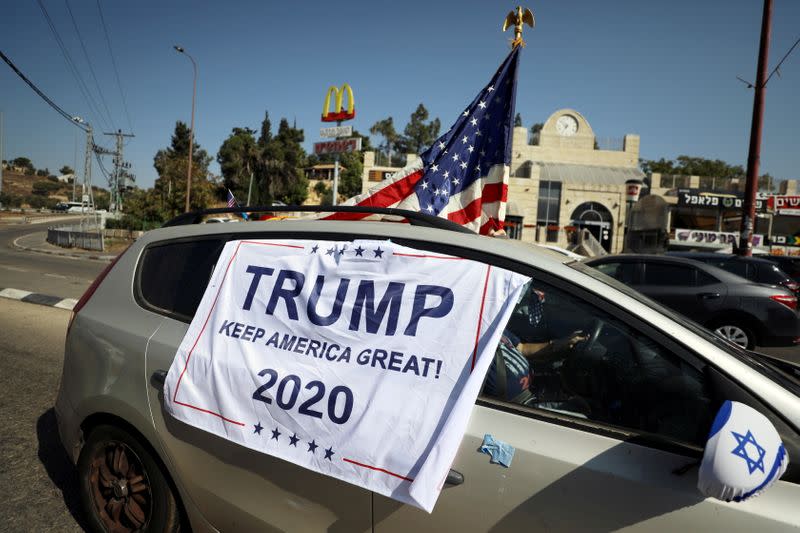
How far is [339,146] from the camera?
25.0 m

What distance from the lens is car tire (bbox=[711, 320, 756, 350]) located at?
24.4 ft

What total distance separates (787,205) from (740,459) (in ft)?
122

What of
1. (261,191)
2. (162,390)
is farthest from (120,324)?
(261,191)

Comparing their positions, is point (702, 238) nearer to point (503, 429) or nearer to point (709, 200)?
point (709, 200)

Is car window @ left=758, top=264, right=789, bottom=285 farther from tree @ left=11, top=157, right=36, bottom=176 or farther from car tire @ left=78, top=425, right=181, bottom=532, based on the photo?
tree @ left=11, top=157, right=36, bottom=176

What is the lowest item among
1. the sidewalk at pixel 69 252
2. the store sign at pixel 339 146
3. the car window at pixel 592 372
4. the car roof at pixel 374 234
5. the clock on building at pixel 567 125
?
the sidewalk at pixel 69 252

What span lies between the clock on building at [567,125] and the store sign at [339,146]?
23.2 m

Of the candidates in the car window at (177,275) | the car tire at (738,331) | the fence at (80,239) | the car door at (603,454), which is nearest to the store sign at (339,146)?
the fence at (80,239)

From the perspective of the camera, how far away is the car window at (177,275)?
2.37 meters

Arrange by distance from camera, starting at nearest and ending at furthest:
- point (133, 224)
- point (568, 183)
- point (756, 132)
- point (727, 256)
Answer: point (727, 256)
point (756, 132)
point (568, 183)
point (133, 224)

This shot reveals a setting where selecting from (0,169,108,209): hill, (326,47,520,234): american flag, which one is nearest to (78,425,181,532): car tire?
(326,47,520,234): american flag

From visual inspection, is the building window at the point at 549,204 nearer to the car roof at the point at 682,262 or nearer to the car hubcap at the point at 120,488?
the car roof at the point at 682,262

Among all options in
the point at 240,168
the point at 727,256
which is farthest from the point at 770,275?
the point at 240,168

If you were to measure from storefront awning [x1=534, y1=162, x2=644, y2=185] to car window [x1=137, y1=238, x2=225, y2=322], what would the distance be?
37694 mm
